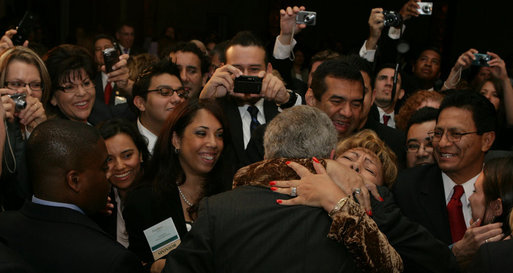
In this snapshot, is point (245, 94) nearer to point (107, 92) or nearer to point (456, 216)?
point (456, 216)

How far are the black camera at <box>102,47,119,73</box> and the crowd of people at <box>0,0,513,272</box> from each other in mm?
13

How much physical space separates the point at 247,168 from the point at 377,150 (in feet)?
4.20

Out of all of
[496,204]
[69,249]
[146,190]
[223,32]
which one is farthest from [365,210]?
[223,32]

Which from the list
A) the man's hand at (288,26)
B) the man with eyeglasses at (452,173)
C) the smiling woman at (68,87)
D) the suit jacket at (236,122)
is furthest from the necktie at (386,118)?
the smiling woman at (68,87)

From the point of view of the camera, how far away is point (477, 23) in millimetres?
10875

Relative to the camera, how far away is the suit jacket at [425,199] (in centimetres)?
313

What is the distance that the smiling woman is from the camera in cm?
374

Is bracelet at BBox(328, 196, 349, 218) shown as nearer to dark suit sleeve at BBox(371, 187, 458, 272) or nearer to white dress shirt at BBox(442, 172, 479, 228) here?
dark suit sleeve at BBox(371, 187, 458, 272)

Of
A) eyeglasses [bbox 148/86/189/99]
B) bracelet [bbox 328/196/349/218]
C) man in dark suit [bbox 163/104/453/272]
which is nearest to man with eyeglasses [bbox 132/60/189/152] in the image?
eyeglasses [bbox 148/86/189/99]

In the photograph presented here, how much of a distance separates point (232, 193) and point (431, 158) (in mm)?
1995

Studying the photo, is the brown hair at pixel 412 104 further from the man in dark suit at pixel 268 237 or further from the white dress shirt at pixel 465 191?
the man in dark suit at pixel 268 237

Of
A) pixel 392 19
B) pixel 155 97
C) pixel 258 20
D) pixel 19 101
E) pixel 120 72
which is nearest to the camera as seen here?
pixel 19 101

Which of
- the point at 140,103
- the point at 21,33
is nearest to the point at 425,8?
the point at 140,103

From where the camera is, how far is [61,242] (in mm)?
2002
